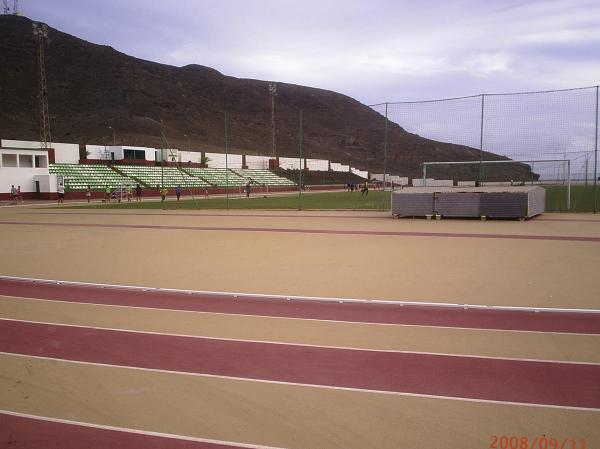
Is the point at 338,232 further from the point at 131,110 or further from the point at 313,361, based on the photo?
the point at 131,110

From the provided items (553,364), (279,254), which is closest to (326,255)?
(279,254)

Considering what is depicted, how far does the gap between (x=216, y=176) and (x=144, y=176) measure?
9.97 metres

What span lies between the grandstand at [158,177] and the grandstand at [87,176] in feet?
5.49

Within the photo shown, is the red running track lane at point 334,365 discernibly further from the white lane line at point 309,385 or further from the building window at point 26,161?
the building window at point 26,161

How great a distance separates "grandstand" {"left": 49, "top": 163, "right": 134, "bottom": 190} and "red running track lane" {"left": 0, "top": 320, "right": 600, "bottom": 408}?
45.2 m

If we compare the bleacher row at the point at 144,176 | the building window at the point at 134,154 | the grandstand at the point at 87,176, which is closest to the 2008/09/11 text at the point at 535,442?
the bleacher row at the point at 144,176

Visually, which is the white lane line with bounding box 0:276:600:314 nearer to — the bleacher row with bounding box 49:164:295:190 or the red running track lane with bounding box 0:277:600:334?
the red running track lane with bounding box 0:277:600:334

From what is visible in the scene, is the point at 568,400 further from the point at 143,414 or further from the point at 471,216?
the point at 471,216

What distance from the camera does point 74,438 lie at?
11.4ft

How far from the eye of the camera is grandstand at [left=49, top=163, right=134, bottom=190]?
48062 mm

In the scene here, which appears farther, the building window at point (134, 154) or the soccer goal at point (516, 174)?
the building window at point (134, 154)

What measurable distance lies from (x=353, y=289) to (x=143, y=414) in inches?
181

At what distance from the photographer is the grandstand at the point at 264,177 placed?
68125 mm

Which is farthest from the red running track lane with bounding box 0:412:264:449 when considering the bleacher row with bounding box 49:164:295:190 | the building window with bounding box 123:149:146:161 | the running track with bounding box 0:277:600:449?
the building window with bounding box 123:149:146:161
